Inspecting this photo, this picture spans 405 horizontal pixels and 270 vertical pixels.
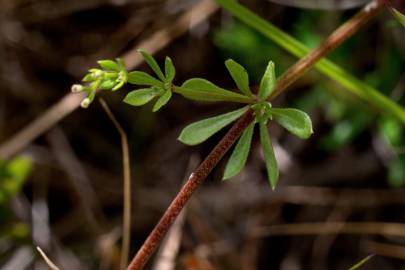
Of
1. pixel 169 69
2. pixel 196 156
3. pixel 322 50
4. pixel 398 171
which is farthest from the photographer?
pixel 196 156

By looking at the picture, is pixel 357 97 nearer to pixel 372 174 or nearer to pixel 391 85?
pixel 391 85

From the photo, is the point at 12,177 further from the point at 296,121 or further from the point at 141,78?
the point at 296,121

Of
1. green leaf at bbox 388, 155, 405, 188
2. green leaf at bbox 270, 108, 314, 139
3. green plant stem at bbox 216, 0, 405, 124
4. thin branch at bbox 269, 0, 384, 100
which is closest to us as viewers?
green leaf at bbox 270, 108, 314, 139

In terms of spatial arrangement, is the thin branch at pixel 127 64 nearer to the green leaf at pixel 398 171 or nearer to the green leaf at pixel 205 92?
the green leaf at pixel 398 171

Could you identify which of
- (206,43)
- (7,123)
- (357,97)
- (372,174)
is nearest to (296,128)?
(357,97)

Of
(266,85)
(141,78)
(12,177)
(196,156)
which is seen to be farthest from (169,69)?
(196,156)

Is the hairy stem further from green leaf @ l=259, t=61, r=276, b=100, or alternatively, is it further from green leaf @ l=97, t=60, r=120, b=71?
green leaf @ l=97, t=60, r=120, b=71

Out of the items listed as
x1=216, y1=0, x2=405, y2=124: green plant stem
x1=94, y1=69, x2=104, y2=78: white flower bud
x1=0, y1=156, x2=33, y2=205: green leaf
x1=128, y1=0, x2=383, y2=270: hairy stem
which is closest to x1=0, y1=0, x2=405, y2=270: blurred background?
x1=0, y1=156, x2=33, y2=205: green leaf
